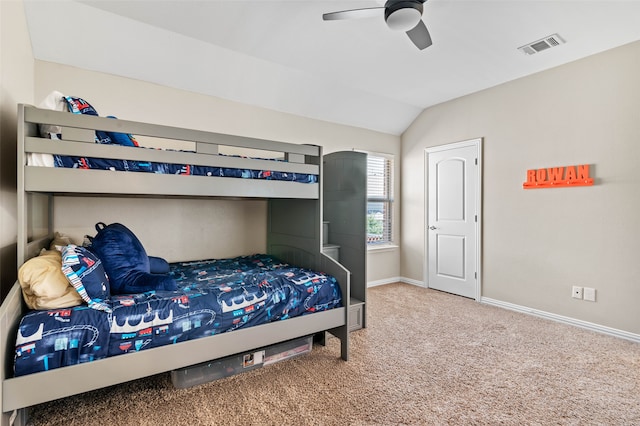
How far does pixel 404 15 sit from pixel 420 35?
34cm

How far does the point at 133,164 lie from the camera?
6.09 feet

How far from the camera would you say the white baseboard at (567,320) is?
279cm

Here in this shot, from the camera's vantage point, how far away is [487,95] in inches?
149

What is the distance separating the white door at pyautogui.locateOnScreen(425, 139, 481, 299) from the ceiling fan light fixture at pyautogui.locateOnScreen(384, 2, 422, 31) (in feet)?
7.62

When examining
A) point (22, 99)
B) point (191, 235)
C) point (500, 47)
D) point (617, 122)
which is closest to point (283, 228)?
point (191, 235)

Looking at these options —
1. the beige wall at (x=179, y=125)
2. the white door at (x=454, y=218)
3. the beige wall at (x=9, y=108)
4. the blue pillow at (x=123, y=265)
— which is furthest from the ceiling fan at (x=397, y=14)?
the white door at (x=454, y=218)

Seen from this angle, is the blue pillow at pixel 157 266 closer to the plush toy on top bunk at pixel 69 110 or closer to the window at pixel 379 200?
the plush toy on top bunk at pixel 69 110

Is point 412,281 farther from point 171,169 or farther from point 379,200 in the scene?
point 171,169

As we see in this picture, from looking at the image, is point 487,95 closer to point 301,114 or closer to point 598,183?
point 598,183

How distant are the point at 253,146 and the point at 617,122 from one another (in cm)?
326

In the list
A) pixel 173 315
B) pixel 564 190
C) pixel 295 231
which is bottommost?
pixel 173 315

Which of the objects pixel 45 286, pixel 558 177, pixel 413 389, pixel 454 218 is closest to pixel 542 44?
pixel 558 177

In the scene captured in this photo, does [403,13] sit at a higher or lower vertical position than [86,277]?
higher

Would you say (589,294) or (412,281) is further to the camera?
(412,281)
